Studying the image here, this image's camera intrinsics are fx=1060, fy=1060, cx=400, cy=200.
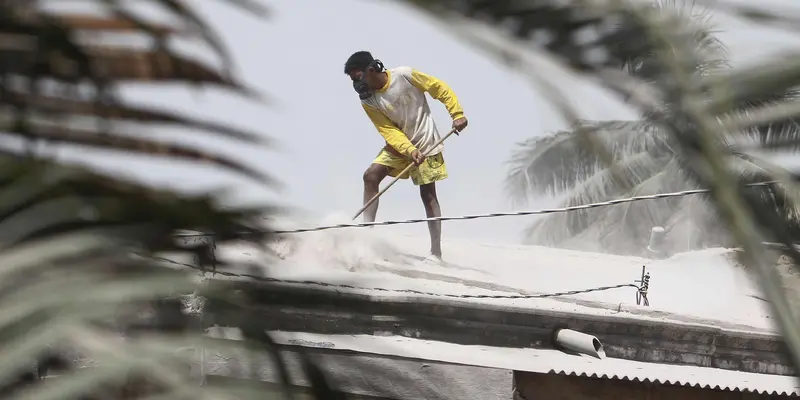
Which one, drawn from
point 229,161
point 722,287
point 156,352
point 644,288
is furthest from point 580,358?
point 156,352

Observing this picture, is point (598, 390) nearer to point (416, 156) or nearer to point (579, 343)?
point (579, 343)

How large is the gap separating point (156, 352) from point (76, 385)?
0.05 m

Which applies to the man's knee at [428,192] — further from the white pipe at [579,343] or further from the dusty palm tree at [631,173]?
the white pipe at [579,343]

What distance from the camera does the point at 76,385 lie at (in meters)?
0.65

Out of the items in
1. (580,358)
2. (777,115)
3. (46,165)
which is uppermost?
(777,115)

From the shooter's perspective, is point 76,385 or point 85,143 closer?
point 76,385

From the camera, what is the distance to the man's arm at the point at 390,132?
5656 millimetres

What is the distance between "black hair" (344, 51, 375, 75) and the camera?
5.41 m

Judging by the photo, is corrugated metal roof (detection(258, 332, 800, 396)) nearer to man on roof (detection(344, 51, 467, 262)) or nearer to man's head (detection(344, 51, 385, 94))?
man on roof (detection(344, 51, 467, 262))

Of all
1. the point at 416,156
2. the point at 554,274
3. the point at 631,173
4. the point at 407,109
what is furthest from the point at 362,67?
the point at 631,173

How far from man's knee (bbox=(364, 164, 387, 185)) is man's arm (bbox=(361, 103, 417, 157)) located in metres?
0.22

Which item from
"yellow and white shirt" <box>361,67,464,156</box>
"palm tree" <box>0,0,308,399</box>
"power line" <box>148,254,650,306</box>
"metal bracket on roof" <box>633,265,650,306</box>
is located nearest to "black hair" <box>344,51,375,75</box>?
"yellow and white shirt" <box>361,67,464,156</box>

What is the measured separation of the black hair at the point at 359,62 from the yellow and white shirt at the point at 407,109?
0.61ft

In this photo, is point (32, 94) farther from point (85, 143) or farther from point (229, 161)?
point (229, 161)
